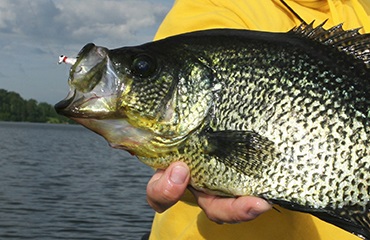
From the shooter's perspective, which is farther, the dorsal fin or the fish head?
the dorsal fin

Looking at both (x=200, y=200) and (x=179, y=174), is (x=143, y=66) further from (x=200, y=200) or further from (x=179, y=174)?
(x=200, y=200)

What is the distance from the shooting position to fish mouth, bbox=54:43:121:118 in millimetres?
2920

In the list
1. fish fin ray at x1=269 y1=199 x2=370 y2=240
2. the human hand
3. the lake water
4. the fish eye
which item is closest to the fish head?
the fish eye

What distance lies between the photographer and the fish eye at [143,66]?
2.99 m

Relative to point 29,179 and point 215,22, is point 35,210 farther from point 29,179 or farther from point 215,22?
point 215,22

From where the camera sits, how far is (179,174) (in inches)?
113

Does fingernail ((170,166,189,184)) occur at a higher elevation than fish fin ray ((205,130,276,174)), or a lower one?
lower

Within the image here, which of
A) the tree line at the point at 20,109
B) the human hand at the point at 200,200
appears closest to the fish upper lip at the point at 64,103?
the human hand at the point at 200,200

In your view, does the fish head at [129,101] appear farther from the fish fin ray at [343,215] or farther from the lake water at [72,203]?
the lake water at [72,203]

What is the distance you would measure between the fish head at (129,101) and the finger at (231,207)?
35 cm

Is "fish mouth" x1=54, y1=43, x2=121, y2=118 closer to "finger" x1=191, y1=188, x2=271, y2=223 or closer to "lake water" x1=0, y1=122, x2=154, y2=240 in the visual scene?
"finger" x1=191, y1=188, x2=271, y2=223

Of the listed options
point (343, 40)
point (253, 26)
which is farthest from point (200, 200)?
point (253, 26)

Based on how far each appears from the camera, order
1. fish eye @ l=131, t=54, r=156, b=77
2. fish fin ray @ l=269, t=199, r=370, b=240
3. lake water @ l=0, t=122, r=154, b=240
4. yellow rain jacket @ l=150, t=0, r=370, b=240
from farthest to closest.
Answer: lake water @ l=0, t=122, r=154, b=240, yellow rain jacket @ l=150, t=0, r=370, b=240, fish eye @ l=131, t=54, r=156, b=77, fish fin ray @ l=269, t=199, r=370, b=240

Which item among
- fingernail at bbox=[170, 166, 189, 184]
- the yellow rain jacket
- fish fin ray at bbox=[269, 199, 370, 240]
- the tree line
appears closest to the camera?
fish fin ray at bbox=[269, 199, 370, 240]
